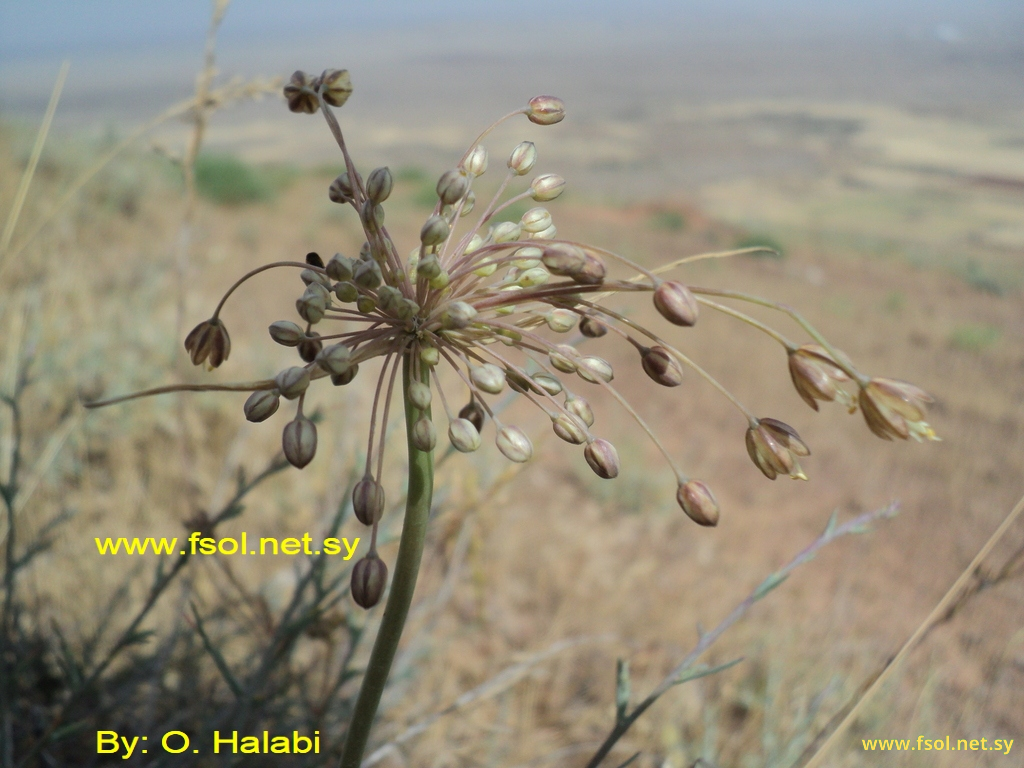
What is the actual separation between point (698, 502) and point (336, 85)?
2.28 ft

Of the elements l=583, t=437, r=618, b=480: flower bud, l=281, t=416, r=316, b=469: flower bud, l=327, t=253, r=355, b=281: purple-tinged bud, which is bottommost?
l=583, t=437, r=618, b=480: flower bud

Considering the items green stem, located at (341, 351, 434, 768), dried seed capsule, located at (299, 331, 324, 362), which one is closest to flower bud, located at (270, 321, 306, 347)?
dried seed capsule, located at (299, 331, 324, 362)

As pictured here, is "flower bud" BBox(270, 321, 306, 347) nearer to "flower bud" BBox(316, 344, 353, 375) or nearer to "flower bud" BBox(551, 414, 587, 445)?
"flower bud" BBox(316, 344, 353, 375)

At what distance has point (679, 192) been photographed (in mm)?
19875

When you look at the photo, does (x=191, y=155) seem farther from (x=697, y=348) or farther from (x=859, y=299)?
(x=859, y=299)

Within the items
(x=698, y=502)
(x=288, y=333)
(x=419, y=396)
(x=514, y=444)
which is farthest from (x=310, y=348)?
(x=698, y=502)

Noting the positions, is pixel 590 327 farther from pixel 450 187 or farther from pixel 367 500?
pixel 367 500

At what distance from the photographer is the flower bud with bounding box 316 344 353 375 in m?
0.77

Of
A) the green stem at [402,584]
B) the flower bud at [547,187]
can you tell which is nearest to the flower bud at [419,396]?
the green stem at [402,584]

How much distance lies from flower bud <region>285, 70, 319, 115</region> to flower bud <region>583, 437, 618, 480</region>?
0.57 m

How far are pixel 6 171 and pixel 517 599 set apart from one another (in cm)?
537

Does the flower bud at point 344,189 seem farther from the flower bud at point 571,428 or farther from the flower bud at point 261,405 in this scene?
the flower bud at point 571,428

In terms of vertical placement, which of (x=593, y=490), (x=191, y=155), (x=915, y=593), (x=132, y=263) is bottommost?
(x=915, y=593)

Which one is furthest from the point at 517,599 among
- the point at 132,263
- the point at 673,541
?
the point at 132,263
